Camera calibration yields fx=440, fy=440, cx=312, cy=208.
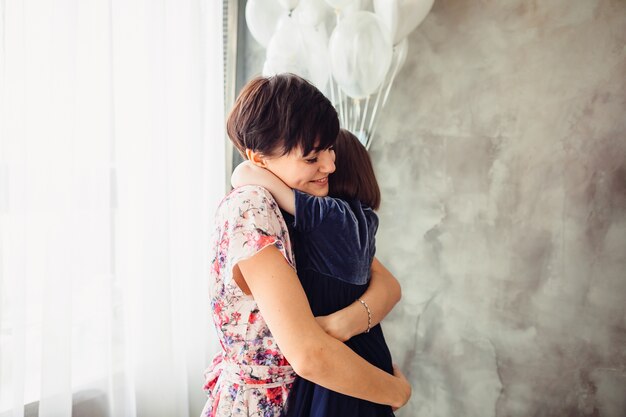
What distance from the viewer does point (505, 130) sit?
71.3 inches

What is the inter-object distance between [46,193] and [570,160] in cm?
184

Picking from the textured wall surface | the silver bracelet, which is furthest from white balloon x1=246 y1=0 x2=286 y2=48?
the silver bracelet

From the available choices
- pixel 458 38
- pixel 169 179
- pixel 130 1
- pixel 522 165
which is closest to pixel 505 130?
pixel 522 165

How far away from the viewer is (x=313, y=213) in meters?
0.89

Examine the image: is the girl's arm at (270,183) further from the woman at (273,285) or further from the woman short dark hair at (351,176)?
the woman short dark hair at (351,176)

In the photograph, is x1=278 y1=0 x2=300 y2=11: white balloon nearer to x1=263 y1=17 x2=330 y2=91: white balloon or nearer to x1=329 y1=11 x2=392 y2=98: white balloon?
x1=263 y1=17 x2=330 y2=91: white balloon

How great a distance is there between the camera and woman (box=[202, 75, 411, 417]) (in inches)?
30.1

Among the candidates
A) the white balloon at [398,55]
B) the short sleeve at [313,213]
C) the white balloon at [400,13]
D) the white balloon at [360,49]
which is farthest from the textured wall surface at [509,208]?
the short sleeve at [313,213]

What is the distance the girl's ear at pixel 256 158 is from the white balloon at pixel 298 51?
84cm

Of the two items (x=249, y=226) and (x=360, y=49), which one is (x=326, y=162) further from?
(x=360, y=49)

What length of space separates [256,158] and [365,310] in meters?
0.41

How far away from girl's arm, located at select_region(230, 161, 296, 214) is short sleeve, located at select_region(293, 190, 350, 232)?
18 mm

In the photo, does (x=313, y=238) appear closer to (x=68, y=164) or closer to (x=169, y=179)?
(x=68, y=164)

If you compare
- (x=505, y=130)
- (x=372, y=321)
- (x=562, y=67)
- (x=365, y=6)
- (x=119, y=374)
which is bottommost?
(x=119, y=374)
